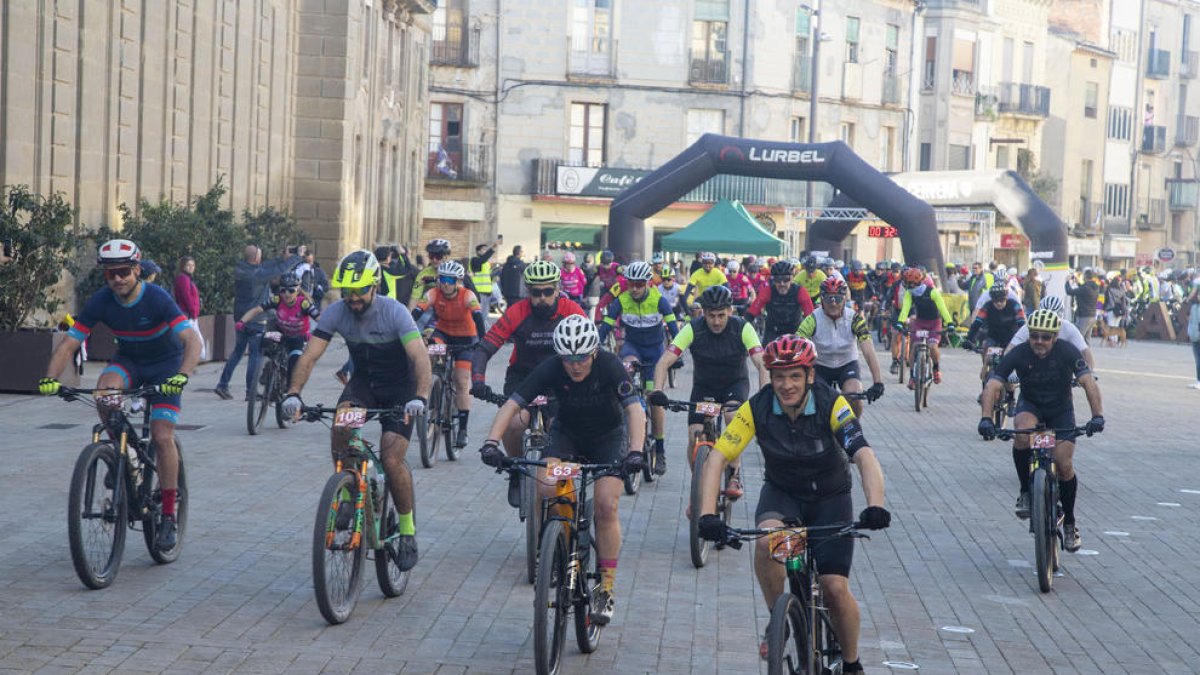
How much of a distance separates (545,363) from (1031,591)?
3.10 meters

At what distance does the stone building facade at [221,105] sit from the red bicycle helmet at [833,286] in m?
10.1

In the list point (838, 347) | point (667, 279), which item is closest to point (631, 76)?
point (667, 279)

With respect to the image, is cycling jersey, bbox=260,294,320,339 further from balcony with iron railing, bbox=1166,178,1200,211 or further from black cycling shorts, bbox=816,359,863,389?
balcony with iron railing, bbox=1166,178,1200,211

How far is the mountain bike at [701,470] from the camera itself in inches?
381

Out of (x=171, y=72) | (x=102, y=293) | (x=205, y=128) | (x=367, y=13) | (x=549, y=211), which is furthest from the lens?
(x=549, y=211)

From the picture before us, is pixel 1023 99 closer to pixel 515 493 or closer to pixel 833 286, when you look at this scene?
pixel 833 286

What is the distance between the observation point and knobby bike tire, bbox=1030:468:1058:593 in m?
9.20

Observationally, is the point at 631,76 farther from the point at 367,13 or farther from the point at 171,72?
the point at 171,72

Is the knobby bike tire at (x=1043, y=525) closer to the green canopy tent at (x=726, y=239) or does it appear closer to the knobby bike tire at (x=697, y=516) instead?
the knobby bike tire at (x=697, y=516)

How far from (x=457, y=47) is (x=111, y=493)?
45.1 meters

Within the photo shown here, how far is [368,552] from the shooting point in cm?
845

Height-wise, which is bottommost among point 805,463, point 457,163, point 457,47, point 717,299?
point 805,463

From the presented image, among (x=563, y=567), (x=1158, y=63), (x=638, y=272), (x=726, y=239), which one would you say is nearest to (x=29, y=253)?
(x=638, y=272)

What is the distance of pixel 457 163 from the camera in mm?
52812
